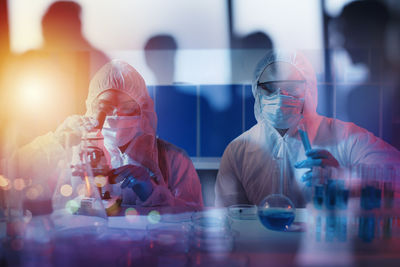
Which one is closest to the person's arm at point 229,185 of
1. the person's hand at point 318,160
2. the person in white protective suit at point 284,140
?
the person in white protective suit at point 284,140

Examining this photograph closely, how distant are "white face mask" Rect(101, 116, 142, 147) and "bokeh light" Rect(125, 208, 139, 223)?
20.6 inches

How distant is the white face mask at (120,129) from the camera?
179 cm

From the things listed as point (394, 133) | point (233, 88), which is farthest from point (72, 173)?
point (394, 133)

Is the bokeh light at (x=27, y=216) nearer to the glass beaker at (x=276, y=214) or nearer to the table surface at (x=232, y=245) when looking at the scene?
the table surface at (x=232, y=245)

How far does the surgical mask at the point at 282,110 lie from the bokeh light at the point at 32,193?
1.19m

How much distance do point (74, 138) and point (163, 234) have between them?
2.61ft

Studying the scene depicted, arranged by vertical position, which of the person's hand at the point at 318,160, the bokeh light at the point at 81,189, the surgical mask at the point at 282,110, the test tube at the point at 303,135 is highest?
the surgical mask at the point at 282,110

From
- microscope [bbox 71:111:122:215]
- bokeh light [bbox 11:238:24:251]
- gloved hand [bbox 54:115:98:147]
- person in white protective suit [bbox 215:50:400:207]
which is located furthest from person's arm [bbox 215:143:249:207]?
bokeh light [bbox 11:238:24:251]

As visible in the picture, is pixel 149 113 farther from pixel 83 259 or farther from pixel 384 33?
pixel 384 33

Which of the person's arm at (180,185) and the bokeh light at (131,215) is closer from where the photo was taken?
the bokeh light at (131,215)

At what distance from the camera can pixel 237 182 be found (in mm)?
1856

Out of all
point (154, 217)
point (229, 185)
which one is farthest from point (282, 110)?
point (154, 217)

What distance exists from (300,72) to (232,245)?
1.20m

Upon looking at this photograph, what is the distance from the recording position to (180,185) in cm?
182
